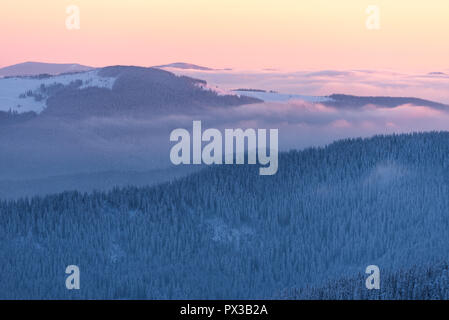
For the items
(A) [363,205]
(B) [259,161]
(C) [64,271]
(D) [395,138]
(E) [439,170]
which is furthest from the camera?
(B) [259,161]

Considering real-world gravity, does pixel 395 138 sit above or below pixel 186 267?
above

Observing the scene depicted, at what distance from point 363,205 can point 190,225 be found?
40583 millimetres

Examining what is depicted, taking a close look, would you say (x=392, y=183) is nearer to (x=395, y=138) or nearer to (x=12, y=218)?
(x=395, y=138)

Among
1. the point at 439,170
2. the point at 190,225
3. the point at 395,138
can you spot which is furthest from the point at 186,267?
the point at 395,138

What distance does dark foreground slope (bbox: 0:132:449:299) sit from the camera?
101250 mm

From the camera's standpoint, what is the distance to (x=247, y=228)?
13850 centimetres

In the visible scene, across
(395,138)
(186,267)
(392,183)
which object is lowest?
(186,267)

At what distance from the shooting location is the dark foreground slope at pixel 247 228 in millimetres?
101250

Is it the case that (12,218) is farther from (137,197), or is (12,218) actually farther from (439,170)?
(439,170)

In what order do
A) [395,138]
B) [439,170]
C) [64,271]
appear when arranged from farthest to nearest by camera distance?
[395,138], [439,170], [64,271]

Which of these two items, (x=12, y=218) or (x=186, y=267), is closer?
(x=186, y=267)

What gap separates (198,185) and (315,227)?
119 ft
